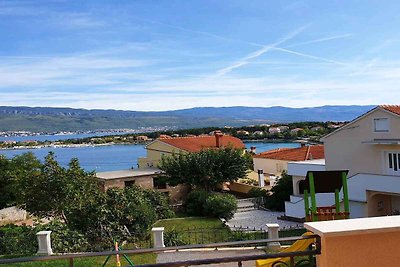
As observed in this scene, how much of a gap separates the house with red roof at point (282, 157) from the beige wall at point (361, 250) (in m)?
28.0

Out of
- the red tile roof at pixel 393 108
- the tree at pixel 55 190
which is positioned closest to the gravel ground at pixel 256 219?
the red tile roof at pixel 393 108

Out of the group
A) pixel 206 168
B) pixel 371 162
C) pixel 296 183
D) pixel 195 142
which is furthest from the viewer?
pixel 195 142

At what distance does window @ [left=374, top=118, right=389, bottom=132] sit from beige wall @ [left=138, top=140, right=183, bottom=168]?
62.7 feet

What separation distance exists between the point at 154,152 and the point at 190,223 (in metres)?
17.6

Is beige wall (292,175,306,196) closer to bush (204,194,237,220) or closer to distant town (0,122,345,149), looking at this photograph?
bush (204,194,237,220)

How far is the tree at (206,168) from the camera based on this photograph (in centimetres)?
2727

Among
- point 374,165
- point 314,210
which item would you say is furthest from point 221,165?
point 314,210

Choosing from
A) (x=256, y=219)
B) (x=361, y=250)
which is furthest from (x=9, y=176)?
→ (x=361, y=250)

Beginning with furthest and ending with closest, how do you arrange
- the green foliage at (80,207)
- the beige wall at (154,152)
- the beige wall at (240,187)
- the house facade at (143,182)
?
the beige wall at (154,152)
the beige wall at (240,187)
the house facade at (143,182)
the green foliage at (80,207)

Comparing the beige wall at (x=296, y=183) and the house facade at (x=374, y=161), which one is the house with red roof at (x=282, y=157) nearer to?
the beige wall at (x=296, y=183)

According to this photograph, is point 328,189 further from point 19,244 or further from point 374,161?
point 374,161

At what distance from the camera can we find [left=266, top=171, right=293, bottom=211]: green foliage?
81.6 ft

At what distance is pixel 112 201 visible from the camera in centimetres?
1731

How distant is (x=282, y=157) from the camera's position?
34438 millimetres
